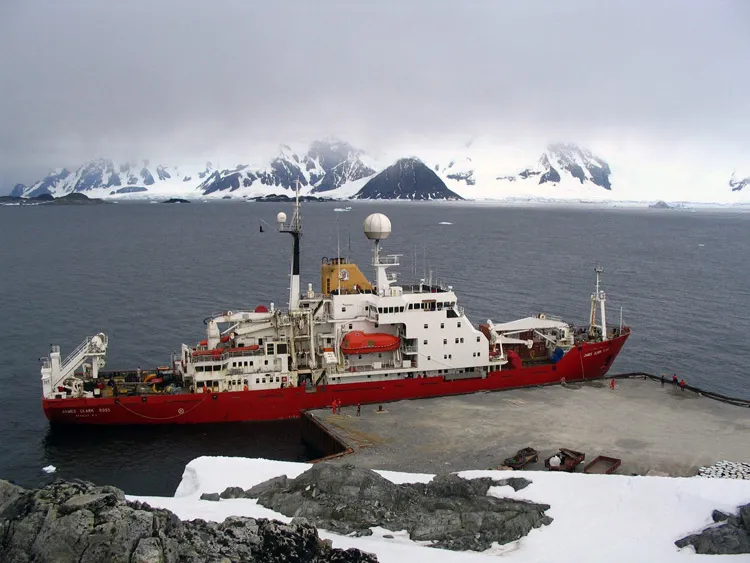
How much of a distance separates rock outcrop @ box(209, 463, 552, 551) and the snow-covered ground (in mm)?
420

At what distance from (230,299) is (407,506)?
43.2 meters

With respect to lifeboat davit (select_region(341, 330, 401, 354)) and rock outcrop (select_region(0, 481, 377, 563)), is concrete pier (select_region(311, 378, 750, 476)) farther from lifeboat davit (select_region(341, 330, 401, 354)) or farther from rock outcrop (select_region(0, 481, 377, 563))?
rock outcrop (select_region(0, 481, 377, 563))

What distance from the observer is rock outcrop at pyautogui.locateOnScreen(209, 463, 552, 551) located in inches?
696

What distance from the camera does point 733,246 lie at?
117125 millimetres

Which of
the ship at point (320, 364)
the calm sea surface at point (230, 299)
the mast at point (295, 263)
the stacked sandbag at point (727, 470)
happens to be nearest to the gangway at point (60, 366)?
the ship at point (320, 364)

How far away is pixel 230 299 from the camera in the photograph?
5981 centimetres

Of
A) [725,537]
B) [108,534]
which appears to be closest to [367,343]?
[725,537]

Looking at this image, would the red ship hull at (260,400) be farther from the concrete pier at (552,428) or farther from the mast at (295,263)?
the mast at (295,263)

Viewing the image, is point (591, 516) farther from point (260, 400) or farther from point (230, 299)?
Result: point (230, 299)

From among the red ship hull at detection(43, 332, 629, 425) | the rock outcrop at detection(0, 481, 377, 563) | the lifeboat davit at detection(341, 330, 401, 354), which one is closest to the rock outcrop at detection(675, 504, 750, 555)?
the rock outcrop at detection(0, 481, 377, 563)

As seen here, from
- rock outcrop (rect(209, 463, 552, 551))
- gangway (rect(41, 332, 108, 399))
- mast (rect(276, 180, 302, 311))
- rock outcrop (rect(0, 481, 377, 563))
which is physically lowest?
rock outcrop (rect(209, 463, 552, 551))

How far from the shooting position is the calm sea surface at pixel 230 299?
32000 millimetres

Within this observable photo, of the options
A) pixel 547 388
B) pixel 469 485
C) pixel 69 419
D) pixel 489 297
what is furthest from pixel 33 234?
pixel 469 485

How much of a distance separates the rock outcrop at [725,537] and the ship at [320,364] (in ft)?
63.8
